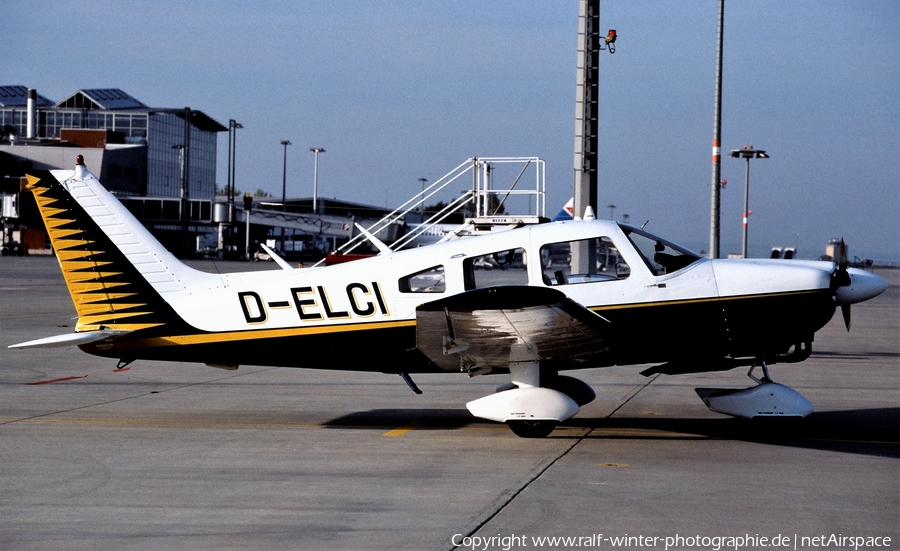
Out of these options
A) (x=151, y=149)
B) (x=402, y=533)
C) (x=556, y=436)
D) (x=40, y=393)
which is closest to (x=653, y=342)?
(x=556, y=436)

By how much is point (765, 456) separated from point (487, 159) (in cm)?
1048

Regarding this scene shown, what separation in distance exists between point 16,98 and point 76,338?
12486 centimetres

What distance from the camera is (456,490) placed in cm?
706

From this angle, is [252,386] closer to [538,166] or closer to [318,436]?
[318,436]

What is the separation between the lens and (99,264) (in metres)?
9.98

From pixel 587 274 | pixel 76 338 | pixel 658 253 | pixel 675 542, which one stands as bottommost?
pixel 675 542

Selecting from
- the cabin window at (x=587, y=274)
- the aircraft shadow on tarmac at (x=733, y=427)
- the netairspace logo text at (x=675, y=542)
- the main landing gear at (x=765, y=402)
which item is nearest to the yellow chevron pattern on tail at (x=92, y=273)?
the aircraft shadow on tarmac at (x=733, y=427)

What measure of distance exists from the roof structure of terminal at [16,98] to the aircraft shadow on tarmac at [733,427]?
396ft

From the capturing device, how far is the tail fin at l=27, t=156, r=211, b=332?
Result: 9930 mm

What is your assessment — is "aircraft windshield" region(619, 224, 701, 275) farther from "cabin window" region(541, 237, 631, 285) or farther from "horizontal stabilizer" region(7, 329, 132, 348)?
"horizontal stabilizer" region(7, 329, 132, 348)

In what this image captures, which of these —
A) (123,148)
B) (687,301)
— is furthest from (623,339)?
(123,148)

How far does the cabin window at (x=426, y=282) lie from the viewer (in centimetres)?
941

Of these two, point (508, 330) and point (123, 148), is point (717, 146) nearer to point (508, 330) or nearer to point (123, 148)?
point (508, 330)

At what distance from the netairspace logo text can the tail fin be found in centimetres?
540
